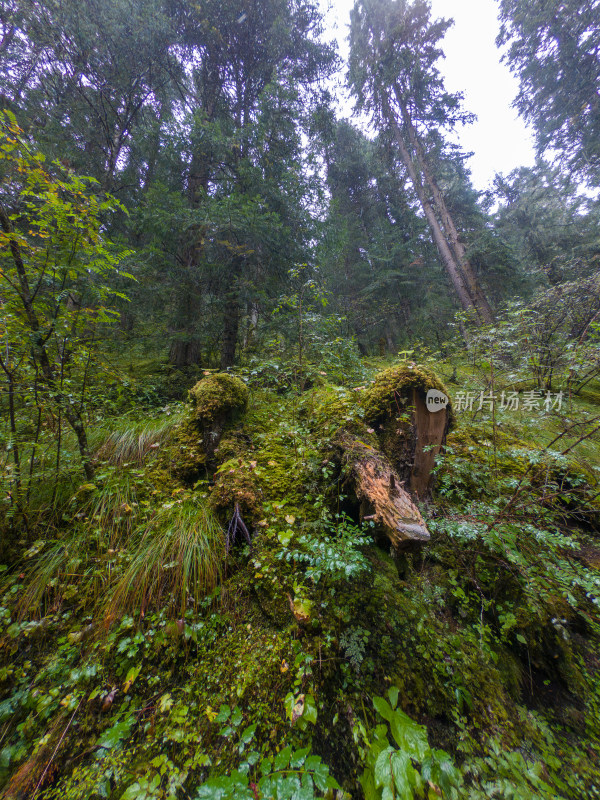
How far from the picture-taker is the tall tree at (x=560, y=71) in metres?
8.80

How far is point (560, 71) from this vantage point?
9.76 metres

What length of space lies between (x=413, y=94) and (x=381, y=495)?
A: 16062 millimetres

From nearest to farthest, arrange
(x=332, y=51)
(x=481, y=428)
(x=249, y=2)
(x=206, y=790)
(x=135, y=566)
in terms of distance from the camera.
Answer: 1. (x=206, y=790)
2. (x=135, y=566)
3. (x=481, y=428)
4. (x=249, y=2)
5. (x=332, y=51)

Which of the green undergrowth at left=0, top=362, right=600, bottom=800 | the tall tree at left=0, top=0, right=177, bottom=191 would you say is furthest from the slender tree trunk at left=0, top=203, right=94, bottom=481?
the tall tree at left=0, top=0, right=177, bottom=191

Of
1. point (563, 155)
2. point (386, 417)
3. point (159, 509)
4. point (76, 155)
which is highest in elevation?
point (563, 155)

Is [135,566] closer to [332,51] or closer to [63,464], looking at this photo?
[63,464]

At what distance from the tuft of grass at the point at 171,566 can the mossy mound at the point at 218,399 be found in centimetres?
123

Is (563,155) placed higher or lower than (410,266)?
higher

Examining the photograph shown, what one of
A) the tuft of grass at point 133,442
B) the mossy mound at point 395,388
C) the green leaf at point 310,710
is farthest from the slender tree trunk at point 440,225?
the green leaf at point 310,710

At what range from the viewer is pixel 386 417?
9.10 ft

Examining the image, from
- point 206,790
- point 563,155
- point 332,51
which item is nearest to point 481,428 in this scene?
point 206,790

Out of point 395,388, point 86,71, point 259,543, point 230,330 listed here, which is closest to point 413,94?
point 86,71

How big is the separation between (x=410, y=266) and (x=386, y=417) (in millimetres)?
11280

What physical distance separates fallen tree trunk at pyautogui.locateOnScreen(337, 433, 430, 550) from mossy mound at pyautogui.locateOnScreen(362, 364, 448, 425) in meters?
0.42
